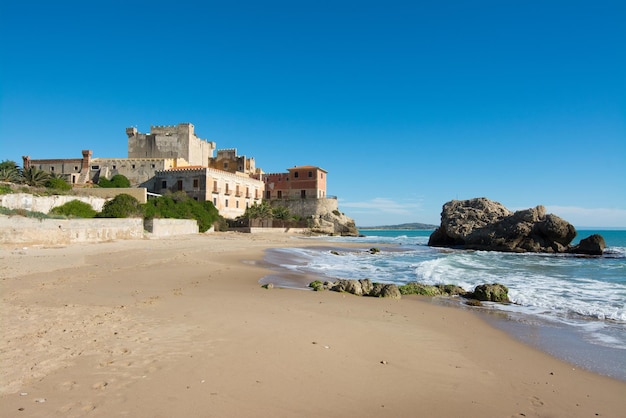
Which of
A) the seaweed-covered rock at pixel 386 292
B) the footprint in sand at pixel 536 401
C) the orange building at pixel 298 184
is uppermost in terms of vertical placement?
the orange building at pixel 298 184

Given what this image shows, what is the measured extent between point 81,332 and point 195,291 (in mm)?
4632

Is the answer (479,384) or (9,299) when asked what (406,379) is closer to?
(479,384)

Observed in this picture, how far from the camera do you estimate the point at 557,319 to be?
933cm

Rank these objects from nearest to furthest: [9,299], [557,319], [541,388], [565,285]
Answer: [541,388]
[9,299]
[557,319]
[565,285]

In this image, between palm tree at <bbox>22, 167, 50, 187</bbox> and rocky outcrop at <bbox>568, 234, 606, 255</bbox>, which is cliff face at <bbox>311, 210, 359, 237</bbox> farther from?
palm tree at <bbox>22, 167, 50, 187</bbox>

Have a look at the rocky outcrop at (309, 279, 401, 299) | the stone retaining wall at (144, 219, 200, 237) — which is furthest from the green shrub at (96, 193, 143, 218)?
the rocky outcrop at (309, 279, 401, 299)

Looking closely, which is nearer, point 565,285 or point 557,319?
point 557,319

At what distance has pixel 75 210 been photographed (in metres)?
29.9

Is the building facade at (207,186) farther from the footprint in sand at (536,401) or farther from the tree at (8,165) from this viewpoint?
the footprint in sand at (536,401)

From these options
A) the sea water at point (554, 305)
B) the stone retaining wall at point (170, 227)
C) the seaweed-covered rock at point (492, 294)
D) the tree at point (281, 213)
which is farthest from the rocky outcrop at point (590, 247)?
the tree at point (281, 213)

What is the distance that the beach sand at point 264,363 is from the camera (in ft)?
13.6

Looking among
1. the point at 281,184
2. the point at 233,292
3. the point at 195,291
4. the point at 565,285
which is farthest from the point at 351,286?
the point at 281,184

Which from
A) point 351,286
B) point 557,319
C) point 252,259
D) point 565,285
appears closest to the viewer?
point 557,319

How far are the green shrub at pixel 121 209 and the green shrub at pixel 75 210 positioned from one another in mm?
714
